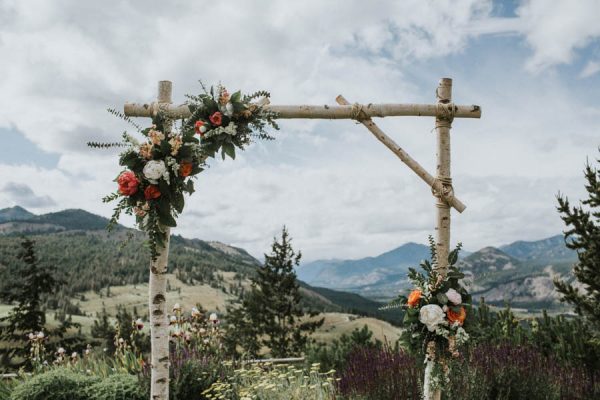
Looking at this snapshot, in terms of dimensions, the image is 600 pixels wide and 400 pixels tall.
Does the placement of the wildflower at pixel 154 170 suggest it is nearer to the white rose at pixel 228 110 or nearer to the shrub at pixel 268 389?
the white rose at pixel 228 110

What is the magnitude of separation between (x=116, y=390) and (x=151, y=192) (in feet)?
9.85

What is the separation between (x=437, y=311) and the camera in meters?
4.20

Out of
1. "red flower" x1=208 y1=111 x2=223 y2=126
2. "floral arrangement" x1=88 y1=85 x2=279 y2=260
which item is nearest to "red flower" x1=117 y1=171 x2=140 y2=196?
"floral arrangement" x1=88 y1=85 x2=279 y2=260

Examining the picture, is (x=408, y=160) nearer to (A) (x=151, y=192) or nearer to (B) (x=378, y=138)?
(B) (x=378, y=138)

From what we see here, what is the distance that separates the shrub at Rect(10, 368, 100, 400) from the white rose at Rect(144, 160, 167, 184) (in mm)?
3276

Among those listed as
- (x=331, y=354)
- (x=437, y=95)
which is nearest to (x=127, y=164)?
(x=437, y=95)

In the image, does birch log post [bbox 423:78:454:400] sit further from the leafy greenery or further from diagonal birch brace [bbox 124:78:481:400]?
the leafy greenery

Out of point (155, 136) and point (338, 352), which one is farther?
point (338, 352)

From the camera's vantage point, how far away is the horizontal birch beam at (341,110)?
4.81 m

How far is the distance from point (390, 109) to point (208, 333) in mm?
5364

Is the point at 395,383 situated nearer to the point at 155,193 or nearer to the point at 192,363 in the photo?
the point at 192,363

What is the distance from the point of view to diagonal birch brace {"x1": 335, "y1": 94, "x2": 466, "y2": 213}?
4.66 metres

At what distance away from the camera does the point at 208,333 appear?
28.0ft

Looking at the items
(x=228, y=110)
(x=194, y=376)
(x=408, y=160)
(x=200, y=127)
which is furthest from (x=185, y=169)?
(x=194, y=376)
